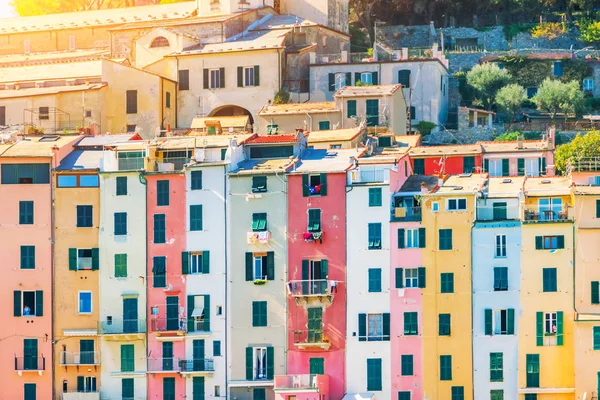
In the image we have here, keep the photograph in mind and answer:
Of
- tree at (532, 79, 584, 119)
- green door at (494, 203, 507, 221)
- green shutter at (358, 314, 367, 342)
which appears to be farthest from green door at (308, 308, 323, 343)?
tree at (532, 79, 584, 119)

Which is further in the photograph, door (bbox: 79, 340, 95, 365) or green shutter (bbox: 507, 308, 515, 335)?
door (bbox: 79, 340, 95, 365)

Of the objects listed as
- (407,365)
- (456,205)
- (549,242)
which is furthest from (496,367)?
(456,205)

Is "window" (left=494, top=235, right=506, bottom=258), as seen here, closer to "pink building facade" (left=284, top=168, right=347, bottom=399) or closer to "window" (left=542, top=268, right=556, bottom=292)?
"window" (left=542, top=268, right=556, bottom=292)

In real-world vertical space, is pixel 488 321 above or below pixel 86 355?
above

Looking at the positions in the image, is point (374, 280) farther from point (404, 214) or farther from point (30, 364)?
point (30, 364)

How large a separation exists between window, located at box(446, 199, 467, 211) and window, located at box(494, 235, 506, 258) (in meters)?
2.19

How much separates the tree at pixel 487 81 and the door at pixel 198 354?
33197 mm

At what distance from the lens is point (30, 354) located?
289 feet

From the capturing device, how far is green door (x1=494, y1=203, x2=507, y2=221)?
3332 inches

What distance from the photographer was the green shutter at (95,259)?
8856cm

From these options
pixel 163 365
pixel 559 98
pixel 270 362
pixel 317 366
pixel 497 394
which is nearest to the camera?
pixel 497 394

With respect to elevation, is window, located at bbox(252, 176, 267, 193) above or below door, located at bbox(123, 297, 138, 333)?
above

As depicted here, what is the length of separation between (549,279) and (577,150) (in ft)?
50.9

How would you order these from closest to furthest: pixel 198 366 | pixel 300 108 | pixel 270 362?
pixel 270 362 → pixel 198 366 → pixel 300 108
